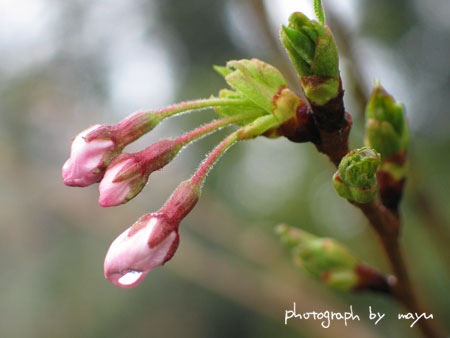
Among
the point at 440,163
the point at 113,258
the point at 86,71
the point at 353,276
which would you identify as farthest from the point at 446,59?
the point at 113,258

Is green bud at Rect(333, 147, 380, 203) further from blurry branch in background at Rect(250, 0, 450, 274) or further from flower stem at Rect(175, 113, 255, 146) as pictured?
blurry branch in background at Rect(250, 0, 450, 274)

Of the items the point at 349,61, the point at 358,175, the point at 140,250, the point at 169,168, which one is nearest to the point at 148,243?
the point at 140,250

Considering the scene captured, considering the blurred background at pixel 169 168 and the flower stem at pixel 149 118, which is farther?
the blurred background at pixel 169 168

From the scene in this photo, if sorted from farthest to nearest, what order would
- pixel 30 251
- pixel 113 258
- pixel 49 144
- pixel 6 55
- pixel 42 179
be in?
pixel 30 251, pixel 49 144, pixel 6 55, pixel 42 179, pixel 113 258

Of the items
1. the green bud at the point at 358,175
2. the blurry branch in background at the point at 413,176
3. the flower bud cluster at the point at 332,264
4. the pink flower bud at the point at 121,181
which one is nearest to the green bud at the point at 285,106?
the green bud at the point at 358,175

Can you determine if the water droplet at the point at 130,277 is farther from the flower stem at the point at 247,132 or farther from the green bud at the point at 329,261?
the green bud at the point at 329,261

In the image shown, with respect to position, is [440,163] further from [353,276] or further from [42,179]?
[353,276]

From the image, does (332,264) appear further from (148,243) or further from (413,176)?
(148,243)

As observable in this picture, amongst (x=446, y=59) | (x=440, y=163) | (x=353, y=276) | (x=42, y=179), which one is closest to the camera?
(x=353, y=276)
